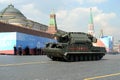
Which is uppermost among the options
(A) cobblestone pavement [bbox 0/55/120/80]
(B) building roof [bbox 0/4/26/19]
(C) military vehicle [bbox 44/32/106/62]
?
(B) building roof [bbox 0/4/26/19]

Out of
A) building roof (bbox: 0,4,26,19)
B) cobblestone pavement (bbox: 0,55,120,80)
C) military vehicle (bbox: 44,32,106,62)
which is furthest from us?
building roof (bbox: 0,4,26,19)

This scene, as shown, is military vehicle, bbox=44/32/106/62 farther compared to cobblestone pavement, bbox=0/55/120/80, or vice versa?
military vehicle, bbox=44/32/106/62

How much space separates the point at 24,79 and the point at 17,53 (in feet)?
130

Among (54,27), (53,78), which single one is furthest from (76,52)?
(54,27)

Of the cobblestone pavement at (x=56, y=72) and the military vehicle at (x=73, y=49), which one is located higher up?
the military vehicle at (x=73, y=49)

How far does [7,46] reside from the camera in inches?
2165

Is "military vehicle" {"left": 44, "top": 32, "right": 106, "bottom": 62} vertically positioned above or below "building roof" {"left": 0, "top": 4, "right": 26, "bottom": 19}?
below

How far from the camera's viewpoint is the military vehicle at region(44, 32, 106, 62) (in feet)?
107

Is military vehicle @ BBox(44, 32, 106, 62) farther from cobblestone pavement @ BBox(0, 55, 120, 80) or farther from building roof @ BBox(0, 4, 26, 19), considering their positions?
building roof @ BBox(0, 4, 26, 19)

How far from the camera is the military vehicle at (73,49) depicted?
32562 millimetres

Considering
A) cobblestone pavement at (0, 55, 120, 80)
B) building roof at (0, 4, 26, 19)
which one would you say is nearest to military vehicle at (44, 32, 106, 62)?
cobblestone pavement at (0, 55, 120, 80)

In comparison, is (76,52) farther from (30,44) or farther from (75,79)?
(30,44)

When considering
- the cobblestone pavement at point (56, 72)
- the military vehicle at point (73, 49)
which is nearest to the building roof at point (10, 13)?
the military vehicle at point (73, 49)

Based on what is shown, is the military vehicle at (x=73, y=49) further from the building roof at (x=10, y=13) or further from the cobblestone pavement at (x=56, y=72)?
the building roof at (x=10, y=13)
